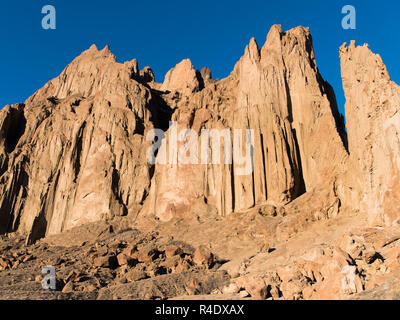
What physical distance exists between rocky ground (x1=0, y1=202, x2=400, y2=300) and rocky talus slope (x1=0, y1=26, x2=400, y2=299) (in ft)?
0.34

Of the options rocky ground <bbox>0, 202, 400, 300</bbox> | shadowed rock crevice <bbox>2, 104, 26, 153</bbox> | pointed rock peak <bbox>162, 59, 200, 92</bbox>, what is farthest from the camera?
pointed rock peak <bbox>162, 59, 200, 92</bbox>

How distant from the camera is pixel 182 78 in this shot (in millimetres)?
78938

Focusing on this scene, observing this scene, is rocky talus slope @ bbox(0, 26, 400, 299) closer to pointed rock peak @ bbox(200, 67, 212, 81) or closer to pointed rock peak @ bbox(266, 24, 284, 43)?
pointed rock peak @ bbox(266, 24, 284, 43)

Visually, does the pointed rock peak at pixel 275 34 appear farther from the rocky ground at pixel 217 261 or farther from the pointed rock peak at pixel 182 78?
the pointed rock peak at pixel 182 78

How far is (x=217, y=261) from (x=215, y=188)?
14.3 meters

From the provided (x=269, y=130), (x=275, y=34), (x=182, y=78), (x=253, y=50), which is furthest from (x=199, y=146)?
(x=182, y=78)

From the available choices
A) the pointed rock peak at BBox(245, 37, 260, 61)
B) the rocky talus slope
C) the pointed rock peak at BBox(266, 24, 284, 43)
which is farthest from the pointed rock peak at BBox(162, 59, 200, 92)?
the pointed rock peak at BBox(266, 24, 284, 43)

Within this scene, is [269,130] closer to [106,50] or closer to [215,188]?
[215,188]

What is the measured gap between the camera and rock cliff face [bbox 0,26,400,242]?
2700cm

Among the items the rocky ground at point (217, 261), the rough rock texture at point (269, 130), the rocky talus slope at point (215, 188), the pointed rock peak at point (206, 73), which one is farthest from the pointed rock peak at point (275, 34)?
the pointed rock peak at point (206, 73)

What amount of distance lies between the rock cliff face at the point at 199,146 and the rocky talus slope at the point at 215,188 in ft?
0.57

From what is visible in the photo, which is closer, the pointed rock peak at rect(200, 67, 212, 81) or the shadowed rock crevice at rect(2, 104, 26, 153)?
the shadowed rock crevice at rect(2, 104, 26, 153)

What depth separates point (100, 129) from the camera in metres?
50.2

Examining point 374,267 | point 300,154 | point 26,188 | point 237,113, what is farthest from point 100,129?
point 374,267
